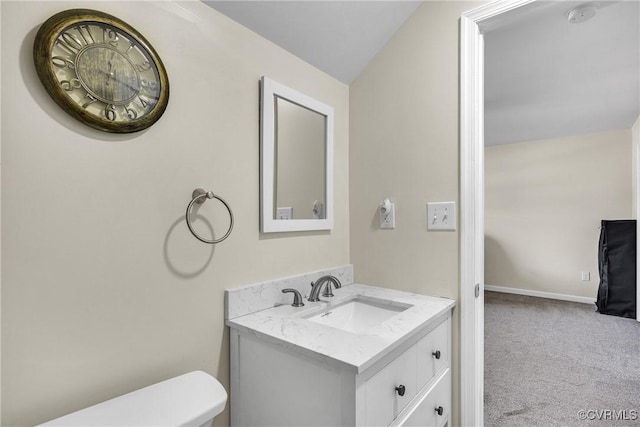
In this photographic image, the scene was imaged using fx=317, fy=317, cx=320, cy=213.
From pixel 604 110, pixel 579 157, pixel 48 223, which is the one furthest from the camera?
pixel 579 157

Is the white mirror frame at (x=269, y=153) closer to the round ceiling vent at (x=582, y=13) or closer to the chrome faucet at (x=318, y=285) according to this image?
the chrome faucet at (x=318, y=285)

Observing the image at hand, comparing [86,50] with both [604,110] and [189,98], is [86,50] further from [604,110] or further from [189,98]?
[604,110]

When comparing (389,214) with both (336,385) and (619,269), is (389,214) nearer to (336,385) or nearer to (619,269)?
(336,385)

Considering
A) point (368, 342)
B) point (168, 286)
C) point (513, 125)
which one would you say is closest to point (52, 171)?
point (168, 286)

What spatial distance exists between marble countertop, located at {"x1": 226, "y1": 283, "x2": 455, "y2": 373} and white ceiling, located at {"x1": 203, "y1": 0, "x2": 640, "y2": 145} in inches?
46.3

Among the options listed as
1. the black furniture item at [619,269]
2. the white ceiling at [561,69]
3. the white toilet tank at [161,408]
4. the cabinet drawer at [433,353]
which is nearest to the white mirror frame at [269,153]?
the white toilet tank at [161,408]

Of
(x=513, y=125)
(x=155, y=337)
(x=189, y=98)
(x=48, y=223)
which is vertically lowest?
(x=155, y=337)

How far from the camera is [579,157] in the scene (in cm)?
397

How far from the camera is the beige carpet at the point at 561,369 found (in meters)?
1.80

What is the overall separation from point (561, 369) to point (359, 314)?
1863 millimetres

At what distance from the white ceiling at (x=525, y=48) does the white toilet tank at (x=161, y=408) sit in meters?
1.33

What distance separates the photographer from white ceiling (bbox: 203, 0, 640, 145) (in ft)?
4.44

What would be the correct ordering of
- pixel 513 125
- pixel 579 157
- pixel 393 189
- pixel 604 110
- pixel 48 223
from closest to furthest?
pixel 48 223
pixel 393 189
pixel 604 110
pixel 513 125
pixel 579 157

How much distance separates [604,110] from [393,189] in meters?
3.10
